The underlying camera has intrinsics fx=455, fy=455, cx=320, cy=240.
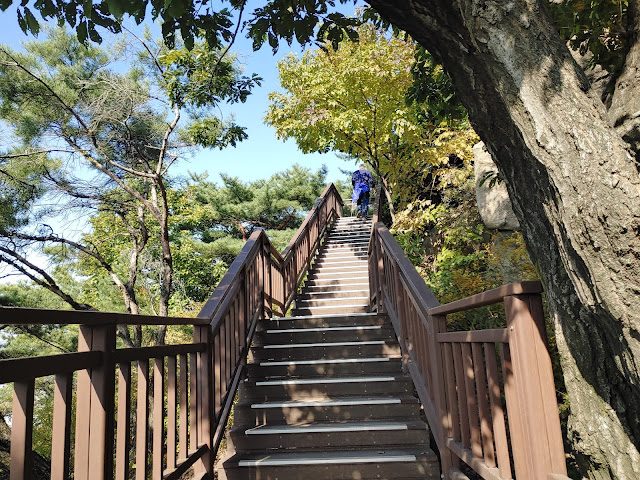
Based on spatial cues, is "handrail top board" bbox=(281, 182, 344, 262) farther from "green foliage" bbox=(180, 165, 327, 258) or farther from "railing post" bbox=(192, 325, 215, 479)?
"green foliage" bbox=(180, 165, 327, 258)

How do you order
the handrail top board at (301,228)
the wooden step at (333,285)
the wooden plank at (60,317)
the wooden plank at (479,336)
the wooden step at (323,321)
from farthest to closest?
the wooden step at (333,285), the handrail top board at (301,228), the wooden step at (323,321), the wooden plank at (479,336), the wooden plank at (60,317)

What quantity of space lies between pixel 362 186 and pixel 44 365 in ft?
36.7

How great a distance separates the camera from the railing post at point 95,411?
5.49ft

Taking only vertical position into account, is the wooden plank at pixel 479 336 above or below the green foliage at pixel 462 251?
below

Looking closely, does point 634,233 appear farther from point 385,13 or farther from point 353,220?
point 353,220

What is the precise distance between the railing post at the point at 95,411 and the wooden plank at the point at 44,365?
1.7 inches

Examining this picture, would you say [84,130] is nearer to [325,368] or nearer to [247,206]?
[325,368]

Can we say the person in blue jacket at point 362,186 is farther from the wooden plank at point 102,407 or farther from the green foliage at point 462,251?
the wooden plank at point 102,407

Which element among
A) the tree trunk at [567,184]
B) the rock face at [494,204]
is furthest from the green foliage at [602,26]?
the rock face at [494,204]

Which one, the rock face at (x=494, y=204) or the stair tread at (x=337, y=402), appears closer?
the stair tread at (x=337, y=402)

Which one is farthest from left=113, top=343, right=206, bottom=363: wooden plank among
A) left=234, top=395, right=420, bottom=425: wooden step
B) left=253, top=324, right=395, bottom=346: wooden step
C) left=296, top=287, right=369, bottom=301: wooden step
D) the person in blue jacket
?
the person in blue jacket

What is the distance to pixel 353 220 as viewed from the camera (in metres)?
13.0

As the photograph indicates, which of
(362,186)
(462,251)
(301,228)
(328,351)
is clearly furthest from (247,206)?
(328,351)

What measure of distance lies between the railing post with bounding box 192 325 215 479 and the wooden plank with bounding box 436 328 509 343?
1569 millimetres
